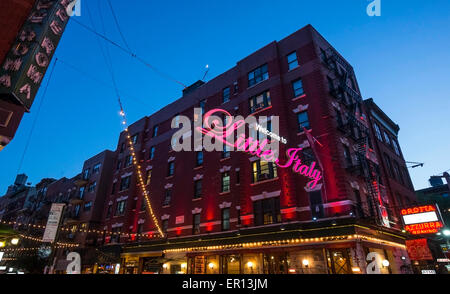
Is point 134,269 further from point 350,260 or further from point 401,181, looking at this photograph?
point 401,181

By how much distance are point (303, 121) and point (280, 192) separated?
6.04 metres

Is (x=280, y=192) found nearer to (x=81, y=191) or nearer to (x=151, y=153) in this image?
(x=151, y=153)

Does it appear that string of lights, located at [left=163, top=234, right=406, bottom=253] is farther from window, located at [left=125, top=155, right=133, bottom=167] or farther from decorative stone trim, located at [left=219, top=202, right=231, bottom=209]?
window, located at [left=125, top=155, right=133, bottom=167]

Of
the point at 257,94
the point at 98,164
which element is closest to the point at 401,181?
the point at 257,94

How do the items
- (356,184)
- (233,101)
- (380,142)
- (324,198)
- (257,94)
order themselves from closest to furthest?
1. (324,198)
2. (356,184)
3. (257,94)
4. (233,101)
5. (380,142)

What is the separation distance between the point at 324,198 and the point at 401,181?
1849cm

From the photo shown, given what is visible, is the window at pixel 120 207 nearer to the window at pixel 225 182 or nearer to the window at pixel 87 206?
the window at pixel 87 206

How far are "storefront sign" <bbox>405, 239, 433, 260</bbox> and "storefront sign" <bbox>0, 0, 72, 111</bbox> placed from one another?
25.8 m

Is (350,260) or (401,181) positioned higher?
(401,181)

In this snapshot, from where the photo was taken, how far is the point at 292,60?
23.0m

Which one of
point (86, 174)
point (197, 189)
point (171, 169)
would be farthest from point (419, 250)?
point (86, 174)

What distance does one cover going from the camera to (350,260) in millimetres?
14805

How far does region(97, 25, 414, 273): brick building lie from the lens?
1625 centimetres

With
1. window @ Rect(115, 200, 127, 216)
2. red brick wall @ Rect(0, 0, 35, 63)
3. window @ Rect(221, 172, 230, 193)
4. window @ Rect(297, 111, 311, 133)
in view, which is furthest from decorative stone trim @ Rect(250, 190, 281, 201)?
window @ Rect(115, 200, 127, 216)
